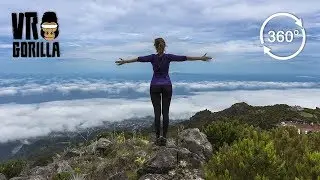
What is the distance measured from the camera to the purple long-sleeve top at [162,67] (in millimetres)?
13391

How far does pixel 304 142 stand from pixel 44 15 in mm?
17570

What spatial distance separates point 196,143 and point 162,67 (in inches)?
80.8

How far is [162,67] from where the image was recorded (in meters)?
13.4

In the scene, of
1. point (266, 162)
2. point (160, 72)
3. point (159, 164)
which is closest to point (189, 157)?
point (159, 164)

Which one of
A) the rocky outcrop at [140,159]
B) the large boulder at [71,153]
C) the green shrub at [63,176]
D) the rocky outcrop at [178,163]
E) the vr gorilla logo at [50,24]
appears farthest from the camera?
the vr gorilla logo at [50,24]

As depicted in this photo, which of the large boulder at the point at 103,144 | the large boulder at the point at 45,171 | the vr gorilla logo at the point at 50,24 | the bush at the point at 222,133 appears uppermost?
the vr gorilla logo at the point at 50,24

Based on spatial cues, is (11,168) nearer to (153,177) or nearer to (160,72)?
(160,72)

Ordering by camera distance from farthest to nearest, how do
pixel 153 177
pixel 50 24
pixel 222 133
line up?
1. pixel 50 24
2. pixel 222 133
3. pixel 153 177

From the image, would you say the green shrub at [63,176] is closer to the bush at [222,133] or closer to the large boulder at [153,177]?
the large boulder at [153,177]

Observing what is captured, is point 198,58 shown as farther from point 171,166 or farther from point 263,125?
point 263,125

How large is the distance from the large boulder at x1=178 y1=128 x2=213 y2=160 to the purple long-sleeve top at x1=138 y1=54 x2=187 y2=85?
1532mm

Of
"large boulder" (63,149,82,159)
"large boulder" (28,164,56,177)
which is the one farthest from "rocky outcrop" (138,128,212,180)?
"large boulder" (63,149,82,159)

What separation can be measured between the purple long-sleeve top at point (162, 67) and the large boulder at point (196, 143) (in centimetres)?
153

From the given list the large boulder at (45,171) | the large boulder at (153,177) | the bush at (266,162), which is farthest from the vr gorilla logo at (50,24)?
the bush at (266,162)
